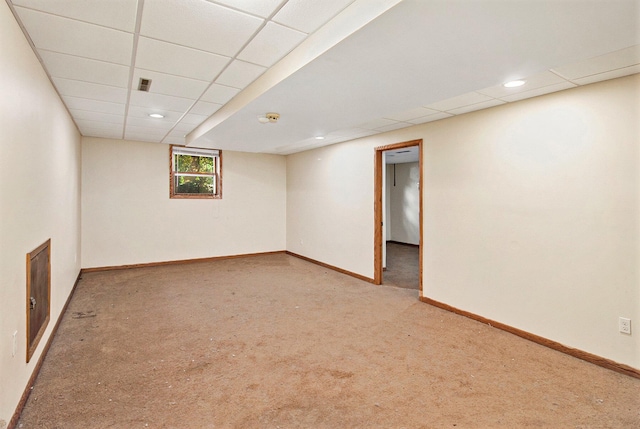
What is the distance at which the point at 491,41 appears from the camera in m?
1.92

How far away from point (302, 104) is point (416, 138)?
1.84m

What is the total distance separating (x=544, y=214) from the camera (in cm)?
306

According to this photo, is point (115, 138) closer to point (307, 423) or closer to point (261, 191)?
point (261, 191)

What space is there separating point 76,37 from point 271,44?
1278 mm

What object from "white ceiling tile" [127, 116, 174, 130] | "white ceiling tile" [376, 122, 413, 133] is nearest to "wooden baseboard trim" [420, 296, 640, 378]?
"white ceiling tile" [376, 122, 413, 133]

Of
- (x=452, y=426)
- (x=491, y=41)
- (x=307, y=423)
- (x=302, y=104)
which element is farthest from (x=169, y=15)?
→ (x=452, y=426)

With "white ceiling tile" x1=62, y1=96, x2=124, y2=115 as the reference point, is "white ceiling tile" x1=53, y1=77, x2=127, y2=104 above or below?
below

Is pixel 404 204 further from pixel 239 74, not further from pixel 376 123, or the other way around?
pixel 239 74

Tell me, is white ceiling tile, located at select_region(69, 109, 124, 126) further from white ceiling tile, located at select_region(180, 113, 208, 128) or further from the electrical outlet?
the electrical outlet

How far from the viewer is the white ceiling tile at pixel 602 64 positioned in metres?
2.17

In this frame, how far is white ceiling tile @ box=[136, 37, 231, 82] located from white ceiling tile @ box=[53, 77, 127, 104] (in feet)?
2.60

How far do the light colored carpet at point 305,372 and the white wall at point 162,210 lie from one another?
75.8 inches

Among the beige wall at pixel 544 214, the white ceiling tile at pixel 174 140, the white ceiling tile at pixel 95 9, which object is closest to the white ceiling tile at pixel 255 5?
the white ceiling tile at pixel 95 9

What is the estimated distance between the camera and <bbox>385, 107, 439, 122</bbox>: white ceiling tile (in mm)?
3588
